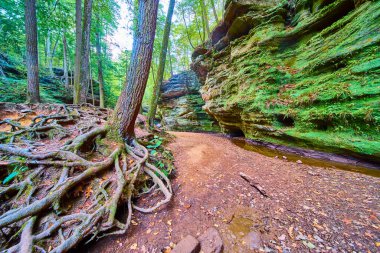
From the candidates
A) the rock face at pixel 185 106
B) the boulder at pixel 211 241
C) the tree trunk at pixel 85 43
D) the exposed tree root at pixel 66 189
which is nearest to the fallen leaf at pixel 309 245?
the boulder at pixel 211 241

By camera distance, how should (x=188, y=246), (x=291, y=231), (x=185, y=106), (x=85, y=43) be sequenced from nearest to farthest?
(x=188, y=246) < (x=291, y=231) < (x=85, y=43) < (x=185, y=106)

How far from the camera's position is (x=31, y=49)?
19.8 feet

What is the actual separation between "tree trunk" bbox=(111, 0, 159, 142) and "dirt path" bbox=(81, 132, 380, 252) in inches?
87.7

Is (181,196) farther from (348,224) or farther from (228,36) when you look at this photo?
(228,36)

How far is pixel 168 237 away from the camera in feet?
6.79

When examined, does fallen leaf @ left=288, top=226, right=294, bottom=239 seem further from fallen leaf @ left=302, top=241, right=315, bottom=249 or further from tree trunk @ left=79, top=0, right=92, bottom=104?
tree trunk @ left=79, top=0, right=92, bottom=104

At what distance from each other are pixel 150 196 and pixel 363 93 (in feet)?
22.9

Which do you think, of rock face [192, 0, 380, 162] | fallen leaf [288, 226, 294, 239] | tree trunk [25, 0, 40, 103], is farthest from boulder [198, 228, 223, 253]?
tree trunk [25, 0, 40, 103]

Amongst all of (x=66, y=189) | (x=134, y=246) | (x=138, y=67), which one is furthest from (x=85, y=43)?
(x=134, y=246)

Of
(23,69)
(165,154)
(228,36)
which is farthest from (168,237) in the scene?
(23,69)

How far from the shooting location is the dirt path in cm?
190

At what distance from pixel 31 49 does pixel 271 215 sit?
10.5 metres

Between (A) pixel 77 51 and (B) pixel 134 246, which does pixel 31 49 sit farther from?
(B) pixel 134 246

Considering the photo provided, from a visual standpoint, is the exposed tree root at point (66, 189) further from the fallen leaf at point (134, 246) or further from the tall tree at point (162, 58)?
the tall tree at point (162, 58)
